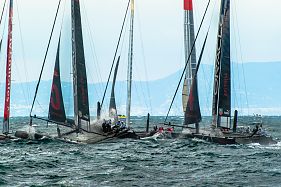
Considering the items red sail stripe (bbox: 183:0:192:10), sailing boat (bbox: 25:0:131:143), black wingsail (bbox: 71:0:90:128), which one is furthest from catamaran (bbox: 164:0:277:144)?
red sail stripe (bbox: 183:0:192:10)

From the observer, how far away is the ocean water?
94.9 ft

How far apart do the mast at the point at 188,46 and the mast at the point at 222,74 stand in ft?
17.5

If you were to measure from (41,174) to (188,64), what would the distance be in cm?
3203

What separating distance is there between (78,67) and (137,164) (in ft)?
49.6

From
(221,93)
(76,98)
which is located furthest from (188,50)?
(76,98)

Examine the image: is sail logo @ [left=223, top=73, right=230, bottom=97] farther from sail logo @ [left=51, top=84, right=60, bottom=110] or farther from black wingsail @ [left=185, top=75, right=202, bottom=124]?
sail logo @ [left=51, top=84, right=60, bottom=110]

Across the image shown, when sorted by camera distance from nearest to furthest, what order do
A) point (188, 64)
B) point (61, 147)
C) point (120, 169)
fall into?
point (120, 169) → point (61, 147) → point (188, 64)


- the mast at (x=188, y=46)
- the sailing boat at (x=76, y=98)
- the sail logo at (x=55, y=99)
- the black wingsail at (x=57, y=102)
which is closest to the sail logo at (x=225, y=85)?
the mast at (x=188, y=46)

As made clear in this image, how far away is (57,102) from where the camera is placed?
1900 inches

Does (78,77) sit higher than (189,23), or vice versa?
(189,23)

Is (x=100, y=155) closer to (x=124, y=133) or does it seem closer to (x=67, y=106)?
(x=67, y=106)

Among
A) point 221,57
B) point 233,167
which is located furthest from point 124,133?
point 233,167

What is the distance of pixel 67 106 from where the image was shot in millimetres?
48844

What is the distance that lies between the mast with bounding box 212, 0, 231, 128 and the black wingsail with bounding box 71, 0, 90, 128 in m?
12.4
